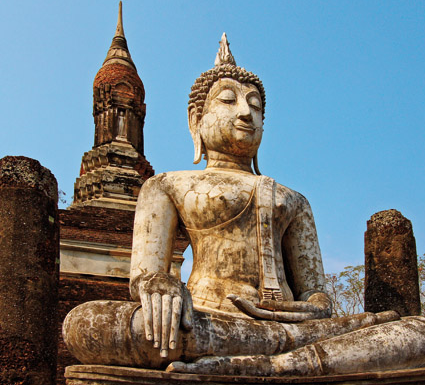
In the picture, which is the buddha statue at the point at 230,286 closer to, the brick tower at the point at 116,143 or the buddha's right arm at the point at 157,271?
the buddha's right arm at the point at 157,271

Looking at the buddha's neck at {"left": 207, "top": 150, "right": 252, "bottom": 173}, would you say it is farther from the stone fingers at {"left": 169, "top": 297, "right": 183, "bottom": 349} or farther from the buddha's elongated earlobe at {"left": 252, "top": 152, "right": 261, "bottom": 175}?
the stone fingers at {"left": 169, "top": 297, "right": 183, "bottom": 349}

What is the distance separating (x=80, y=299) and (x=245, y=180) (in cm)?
670

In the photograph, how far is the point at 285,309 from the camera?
4844 millimetres

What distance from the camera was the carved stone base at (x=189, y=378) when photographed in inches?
157

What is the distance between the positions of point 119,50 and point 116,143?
3.54 metres

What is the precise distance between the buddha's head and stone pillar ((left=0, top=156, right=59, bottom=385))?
139 cm

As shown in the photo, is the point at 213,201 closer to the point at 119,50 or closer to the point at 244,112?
the point at 244,112

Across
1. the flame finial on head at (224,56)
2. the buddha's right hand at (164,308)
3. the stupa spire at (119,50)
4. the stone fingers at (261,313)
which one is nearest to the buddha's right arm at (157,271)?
the buddha's right hand at (164,308)

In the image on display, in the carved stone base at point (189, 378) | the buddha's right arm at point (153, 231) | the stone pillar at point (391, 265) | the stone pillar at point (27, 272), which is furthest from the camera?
the stone pillar at point (391, 265)

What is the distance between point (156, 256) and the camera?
519 cm

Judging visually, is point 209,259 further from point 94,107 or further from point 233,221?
point 94,107

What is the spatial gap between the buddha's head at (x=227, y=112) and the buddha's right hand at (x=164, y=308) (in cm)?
171

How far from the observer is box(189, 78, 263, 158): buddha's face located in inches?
226

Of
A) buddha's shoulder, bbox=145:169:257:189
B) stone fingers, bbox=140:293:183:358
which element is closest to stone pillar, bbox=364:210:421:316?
buddha's shoulder, bbox=145:169:257:189
